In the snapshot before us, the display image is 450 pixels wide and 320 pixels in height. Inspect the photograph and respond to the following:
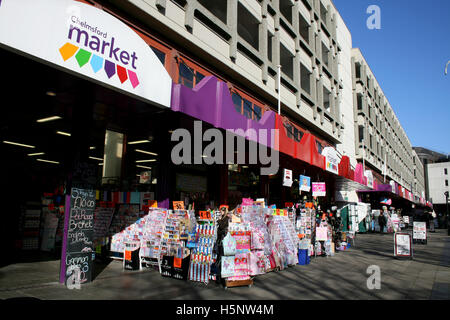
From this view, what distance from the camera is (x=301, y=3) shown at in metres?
22.5

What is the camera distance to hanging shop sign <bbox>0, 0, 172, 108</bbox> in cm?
489

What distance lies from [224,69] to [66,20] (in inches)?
364

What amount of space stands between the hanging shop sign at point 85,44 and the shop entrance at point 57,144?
47 centimetres

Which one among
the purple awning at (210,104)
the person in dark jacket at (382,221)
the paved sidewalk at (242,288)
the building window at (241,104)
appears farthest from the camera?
the person in dark jacket at (382,221)

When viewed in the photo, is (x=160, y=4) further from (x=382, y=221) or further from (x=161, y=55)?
A: (x=382, y=221)

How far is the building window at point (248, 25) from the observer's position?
16.5 meters

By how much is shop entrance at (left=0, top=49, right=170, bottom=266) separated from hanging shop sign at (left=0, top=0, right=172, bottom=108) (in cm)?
A: 47

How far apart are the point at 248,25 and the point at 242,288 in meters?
14.8

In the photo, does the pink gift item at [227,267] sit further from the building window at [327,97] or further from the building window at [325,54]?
the building window at [325,54]

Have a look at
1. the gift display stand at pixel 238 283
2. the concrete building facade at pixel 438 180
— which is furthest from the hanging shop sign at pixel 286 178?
the concrete building facade at pixel 438 180

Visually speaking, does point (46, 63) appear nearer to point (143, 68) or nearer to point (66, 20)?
point (66, 20)

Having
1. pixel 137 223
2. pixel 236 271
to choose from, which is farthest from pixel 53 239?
pixel 236 271

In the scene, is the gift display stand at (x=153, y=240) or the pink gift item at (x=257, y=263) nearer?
the pink gift item at (x=257, y=263)

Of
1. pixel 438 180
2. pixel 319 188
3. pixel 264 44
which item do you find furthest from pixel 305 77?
pixel 438 180
